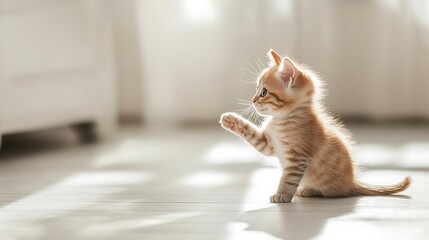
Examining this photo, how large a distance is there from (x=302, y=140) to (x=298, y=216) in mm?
208

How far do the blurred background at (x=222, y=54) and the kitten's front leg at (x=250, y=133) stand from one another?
3.65 feet

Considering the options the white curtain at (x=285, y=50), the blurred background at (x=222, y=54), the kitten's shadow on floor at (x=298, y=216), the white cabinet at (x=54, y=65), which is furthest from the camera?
the white curtain at (x=285, y=50)

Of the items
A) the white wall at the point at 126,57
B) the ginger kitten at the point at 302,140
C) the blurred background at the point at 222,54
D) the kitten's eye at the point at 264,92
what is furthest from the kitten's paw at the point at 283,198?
the white wall at the point at 126,57

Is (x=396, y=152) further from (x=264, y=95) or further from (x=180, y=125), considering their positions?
(x=180, y=125)

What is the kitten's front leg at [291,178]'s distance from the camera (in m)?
1.72

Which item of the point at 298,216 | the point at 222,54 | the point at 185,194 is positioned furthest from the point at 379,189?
the point at 222,54

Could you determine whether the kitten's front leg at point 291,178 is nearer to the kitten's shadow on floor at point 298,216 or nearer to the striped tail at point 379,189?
Result: the kitten's shadow on floor at point 298,216

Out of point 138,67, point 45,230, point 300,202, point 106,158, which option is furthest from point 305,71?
point 138,67

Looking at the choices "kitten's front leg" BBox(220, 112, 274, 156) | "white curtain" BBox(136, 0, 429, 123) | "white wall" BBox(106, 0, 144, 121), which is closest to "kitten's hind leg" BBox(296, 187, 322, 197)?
"kitten's front leg" BBox(220, 112, 274, 156)

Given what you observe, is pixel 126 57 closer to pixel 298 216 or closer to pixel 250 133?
pixel 250 133

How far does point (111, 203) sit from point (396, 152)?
107 cm

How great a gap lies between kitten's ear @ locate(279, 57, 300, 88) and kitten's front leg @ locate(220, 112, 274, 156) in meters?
0.16

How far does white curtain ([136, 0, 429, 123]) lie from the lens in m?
3.14

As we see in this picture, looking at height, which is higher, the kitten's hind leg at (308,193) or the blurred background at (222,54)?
the blurred background at (222,54)
